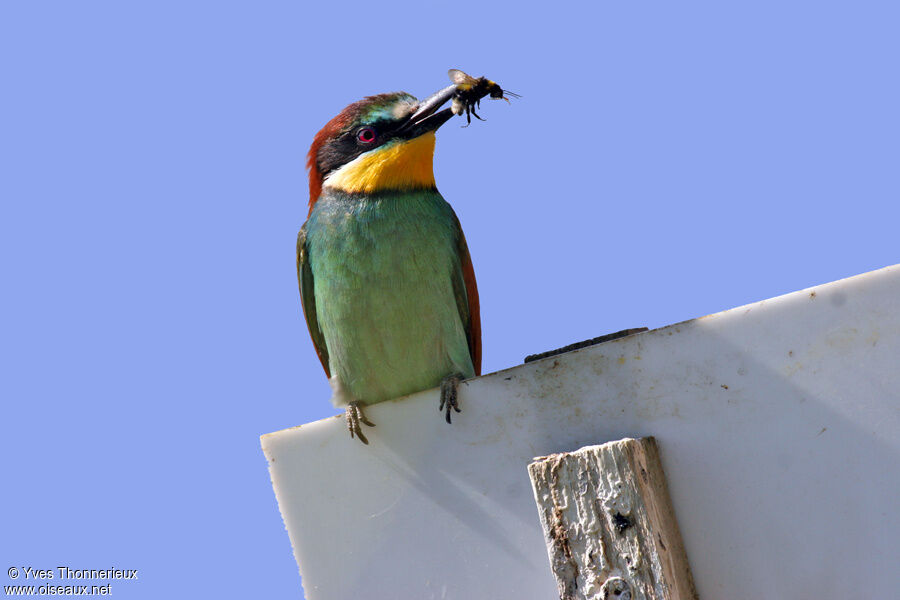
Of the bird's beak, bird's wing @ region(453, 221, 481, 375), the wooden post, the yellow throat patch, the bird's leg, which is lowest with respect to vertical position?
the wooden post

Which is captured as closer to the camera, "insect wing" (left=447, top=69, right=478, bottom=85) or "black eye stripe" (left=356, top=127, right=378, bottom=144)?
"insect wing" (left=447, top=69, right=478, bottom=85)

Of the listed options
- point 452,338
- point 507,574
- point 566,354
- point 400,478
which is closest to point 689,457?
point 566,354

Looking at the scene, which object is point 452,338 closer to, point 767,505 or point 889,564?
point 767,505

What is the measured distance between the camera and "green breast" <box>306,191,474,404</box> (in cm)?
379

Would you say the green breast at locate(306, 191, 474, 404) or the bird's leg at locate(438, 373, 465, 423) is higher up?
the green breast at locate(306, 191, 474, 404)

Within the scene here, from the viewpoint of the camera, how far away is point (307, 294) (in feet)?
13.7

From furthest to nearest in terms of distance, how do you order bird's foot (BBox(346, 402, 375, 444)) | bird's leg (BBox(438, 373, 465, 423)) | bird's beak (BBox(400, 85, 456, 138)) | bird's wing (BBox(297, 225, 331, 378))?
bird's wing (BBox(297, 225, 331, 378))
bird's beak (BBox(400, 85, 456, 138))
bird's foot (BBox(346, 402, 375, 444))
bird's leg (BBox(438, 373, 465, 423))

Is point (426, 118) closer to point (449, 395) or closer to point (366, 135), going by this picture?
point (366, 135)

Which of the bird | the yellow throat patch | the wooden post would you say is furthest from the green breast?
the wooden post

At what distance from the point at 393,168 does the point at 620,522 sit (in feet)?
6.85

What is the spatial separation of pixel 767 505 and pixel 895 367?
0.52 m

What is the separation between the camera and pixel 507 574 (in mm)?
2867

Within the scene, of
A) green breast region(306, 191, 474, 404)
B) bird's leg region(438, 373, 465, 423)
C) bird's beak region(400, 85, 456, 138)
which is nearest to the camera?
bird's leg region(438, 373, 465, 423)

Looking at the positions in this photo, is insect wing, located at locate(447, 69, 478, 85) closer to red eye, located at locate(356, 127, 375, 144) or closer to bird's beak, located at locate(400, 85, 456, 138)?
bird's beak, located at locate(400, 85, 456, 138)
